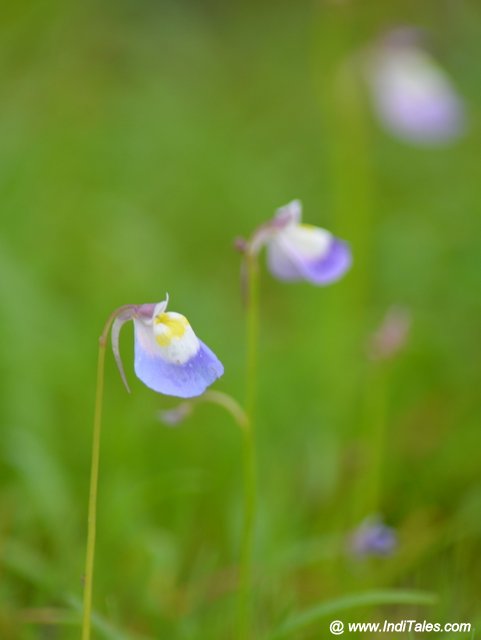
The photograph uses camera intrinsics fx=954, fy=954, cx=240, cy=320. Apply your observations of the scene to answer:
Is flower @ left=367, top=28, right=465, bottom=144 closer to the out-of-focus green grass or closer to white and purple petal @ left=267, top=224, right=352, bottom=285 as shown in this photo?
the out-of-focus green grass

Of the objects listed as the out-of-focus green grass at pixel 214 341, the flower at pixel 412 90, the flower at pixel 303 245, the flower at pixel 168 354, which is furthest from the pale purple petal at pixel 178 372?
the flower at pixel 412 90

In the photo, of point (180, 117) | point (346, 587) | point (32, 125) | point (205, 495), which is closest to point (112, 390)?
point (205, 495)

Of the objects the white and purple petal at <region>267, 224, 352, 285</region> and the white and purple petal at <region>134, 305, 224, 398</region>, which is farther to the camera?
the white and purple petal at <region>267, 224, 352, 285</region>

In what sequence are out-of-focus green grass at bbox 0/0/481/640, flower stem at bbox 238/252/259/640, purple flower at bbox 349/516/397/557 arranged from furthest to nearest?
out-of-focus green grass at bbox 0/0/481/640, purple flower at bbox 349/516/397/557, flower stem at bbox 238/252/259/640

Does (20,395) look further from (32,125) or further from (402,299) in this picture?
(32,125)

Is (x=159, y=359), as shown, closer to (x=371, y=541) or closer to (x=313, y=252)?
(x=313, y=252)

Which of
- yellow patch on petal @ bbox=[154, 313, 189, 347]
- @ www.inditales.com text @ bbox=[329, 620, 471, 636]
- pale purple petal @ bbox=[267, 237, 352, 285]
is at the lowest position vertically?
@ www.inditales.com text @ bbox=[329, 620, 471, 636]

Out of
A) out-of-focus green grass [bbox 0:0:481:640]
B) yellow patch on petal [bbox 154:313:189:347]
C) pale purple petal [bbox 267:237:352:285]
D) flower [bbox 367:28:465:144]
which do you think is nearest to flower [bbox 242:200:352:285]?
pale purple petal [bbox 267:237:352:285]
